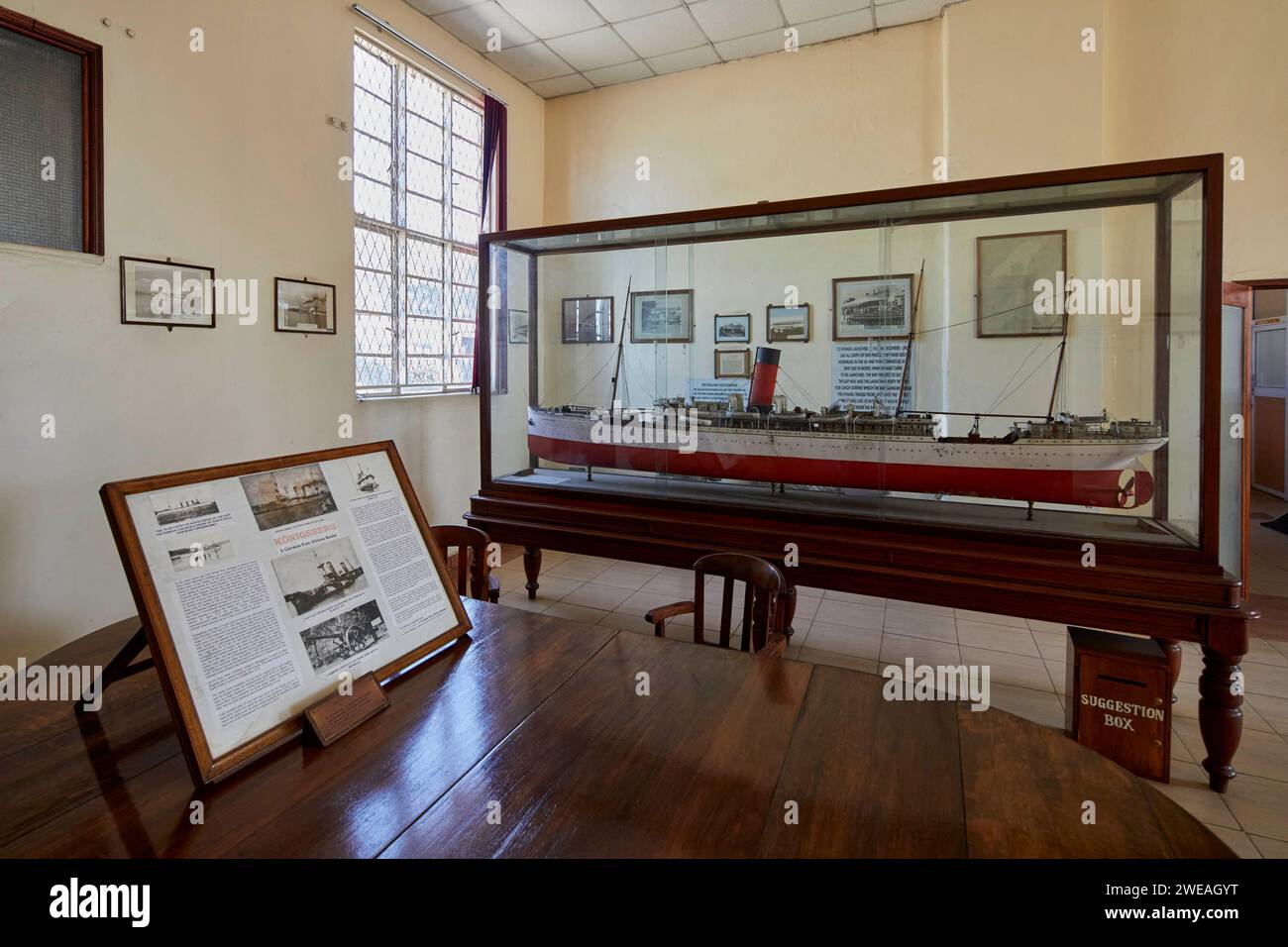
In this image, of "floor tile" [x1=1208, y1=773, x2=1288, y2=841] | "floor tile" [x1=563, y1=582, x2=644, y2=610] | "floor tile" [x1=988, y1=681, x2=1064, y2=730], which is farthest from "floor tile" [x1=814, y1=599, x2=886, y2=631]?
"floor tile" [x1=1208, y1=773, x2=1288, y2=841]

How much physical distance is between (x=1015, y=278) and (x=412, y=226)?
4.15 meters

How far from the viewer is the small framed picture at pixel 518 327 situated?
160 inches

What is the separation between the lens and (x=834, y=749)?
3.82ft

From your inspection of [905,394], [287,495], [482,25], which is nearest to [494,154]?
[482,25]

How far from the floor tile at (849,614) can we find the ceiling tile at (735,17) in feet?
14.4

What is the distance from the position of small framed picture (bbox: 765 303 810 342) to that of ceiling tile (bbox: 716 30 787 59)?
304 centimetres

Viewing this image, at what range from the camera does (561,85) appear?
A: 6.06 m

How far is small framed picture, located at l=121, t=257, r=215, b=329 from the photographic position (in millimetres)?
3098

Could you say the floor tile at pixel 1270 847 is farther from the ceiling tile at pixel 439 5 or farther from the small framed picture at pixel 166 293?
the ceiling tile at pixel 439 5

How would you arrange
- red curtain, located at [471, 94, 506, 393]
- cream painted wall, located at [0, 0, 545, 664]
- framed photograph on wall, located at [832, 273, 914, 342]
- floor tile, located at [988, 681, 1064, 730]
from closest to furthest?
cream painted wall, located at [0, 0, 545, 664] → floor tile, located at [988, 681, 1064, 730] → framed photograph on wall, located at [832, 273, 914, 342] → red curtain, located at [471, 94, 506, 393]

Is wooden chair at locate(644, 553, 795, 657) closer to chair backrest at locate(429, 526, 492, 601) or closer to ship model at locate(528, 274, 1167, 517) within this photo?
chair backrest at locate(429, 526, 492, 601)

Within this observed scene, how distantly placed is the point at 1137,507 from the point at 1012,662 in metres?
1.24

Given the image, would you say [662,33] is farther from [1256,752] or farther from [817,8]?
[1256,752]

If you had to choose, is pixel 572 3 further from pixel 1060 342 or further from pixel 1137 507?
pixel 1137 507
